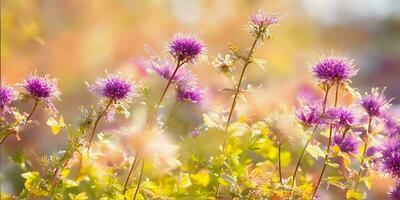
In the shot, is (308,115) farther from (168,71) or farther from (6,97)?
(6,97)

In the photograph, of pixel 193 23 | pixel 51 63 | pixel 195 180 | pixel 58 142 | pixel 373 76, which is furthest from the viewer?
pixel 373 76

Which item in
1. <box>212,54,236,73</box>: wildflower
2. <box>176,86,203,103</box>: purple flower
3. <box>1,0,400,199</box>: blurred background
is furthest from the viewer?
<box>1,0,400,199</box>: blurred background

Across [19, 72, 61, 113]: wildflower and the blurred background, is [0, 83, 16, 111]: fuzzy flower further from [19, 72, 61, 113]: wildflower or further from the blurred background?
the blurred background

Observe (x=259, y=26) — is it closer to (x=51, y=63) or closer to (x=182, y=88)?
(x=182, y=88)

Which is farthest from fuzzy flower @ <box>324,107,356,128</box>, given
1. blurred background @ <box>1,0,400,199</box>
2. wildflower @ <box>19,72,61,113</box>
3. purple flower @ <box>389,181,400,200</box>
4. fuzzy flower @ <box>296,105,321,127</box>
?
blurred background @ <box>1,0,400,199</box>

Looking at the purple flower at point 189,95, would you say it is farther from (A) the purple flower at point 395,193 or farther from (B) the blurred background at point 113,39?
(B) the blurred background at point 113,39

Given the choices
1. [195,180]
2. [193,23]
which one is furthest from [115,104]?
[193,23]
